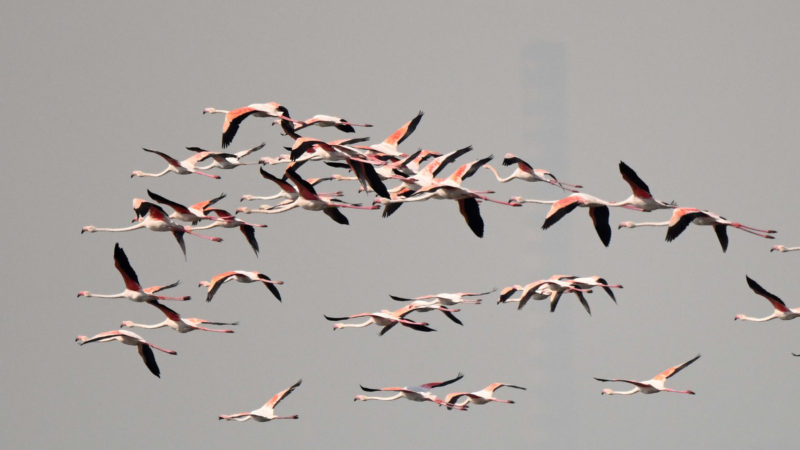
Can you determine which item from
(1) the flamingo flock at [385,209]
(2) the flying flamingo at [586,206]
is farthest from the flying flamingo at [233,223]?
(2) the flying flamingo at [586,206]

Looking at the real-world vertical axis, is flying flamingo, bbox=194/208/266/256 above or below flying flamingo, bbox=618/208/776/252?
below

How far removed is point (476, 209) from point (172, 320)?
6830 millimetres

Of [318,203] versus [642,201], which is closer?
[642,201]

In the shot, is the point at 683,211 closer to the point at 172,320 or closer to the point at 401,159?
the point at 401,159

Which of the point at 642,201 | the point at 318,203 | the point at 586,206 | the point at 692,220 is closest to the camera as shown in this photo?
the point at 586,206

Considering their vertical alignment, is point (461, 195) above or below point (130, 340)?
above

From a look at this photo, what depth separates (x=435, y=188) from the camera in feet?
92.4

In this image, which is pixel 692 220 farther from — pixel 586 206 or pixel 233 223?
pixel 233 223

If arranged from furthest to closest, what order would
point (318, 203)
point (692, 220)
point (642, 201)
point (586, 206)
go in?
1. point (318, 203)
2. point (642, 201)
3. point (692, 220)
4. point (586, 206)

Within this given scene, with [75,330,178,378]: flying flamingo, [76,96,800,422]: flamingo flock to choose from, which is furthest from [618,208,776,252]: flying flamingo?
[75,330,178,378]: flying flamingo

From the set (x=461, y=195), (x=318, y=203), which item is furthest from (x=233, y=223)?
(x=461, y=195)

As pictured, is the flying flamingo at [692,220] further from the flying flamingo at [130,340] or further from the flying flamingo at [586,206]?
the flying flamingo at [130,340]

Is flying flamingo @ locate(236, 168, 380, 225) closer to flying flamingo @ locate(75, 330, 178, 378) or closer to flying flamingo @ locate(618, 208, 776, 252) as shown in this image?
flying flamingo @ locate(75, 330, 178, 378)


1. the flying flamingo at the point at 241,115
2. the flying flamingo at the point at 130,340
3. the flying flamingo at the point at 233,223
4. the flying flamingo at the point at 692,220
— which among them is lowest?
the flying flamingo at the point at 130,340
